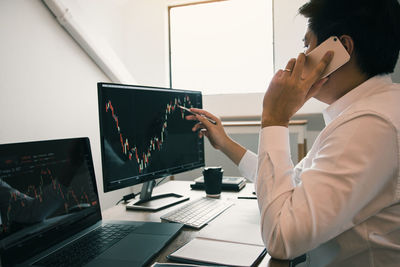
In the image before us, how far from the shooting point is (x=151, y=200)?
1302mm

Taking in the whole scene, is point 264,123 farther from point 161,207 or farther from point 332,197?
point 161,207

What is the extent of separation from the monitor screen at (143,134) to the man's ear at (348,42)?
0.66 m

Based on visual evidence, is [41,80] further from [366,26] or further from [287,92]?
[366,26]

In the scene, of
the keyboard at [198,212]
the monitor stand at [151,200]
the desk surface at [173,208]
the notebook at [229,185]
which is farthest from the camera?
the notebook at [229,185]

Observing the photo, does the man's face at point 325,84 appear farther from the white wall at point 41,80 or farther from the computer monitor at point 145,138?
the white wall at point 41,80

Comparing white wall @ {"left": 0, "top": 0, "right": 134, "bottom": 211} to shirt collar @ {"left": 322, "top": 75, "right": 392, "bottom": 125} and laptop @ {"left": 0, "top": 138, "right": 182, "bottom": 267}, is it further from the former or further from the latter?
shirt collar @ {"left": 322, "top": 75, "right": 392, "bottom": 125}

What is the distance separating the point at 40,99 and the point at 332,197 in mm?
1397

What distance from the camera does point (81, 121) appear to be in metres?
1.84

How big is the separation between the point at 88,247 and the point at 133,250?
4.5 inches

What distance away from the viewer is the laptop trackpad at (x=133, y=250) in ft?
2.27

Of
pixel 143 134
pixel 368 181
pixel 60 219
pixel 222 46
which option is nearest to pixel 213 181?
pixel 143 134

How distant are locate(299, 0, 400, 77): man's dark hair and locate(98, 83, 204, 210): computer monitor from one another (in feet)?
2.00

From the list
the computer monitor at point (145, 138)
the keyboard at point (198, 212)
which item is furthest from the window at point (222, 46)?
the keyboard at point (198, 212)

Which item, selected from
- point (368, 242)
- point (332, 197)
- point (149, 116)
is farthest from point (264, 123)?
point (149, 116)
